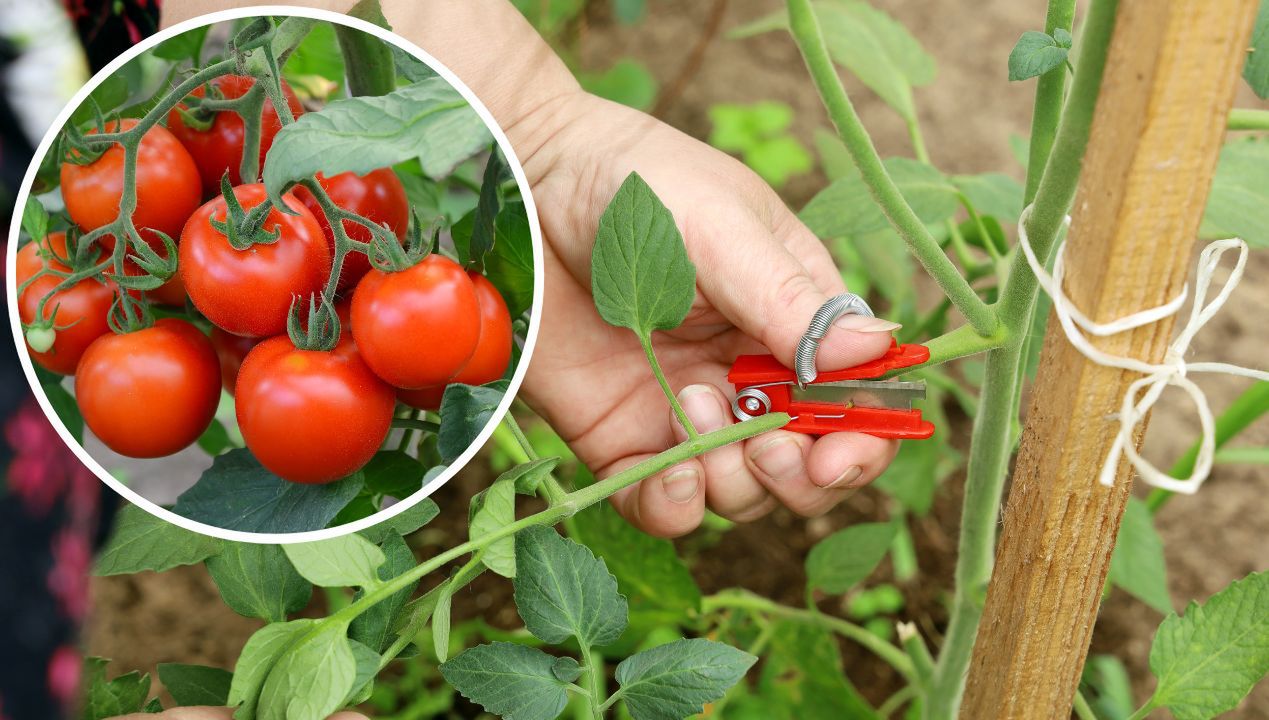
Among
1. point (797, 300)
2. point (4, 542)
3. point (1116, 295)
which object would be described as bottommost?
point (4, 542)

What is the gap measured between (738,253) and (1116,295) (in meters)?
0.30

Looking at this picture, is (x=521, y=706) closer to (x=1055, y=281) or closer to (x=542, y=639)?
(x=542, y=639)

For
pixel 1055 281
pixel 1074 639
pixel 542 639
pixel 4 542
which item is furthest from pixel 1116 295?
pixel 4 542

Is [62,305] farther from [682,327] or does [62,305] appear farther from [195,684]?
[682,327]

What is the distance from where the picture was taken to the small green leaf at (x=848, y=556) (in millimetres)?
1013

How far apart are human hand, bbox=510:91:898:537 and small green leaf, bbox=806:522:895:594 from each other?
0.23 metres

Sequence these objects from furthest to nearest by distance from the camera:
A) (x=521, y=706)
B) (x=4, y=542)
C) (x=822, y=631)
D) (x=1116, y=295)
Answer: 1. (x=822, y=631)
2. (x=4, y=542)
3. (x=521, y=706)
4. (x=1116, y=295)

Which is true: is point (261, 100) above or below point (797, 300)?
above

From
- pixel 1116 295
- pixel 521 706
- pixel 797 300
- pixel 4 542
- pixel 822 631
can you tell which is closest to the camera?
pixel 1116 295

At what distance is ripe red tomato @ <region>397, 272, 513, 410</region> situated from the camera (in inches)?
24.8

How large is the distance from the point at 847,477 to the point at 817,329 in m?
0.13

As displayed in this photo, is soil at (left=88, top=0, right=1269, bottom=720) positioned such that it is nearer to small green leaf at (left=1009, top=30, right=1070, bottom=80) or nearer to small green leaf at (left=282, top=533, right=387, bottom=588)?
small green leaf at (left=282, top=533, right=387, bottom=588)

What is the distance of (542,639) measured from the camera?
58 cm

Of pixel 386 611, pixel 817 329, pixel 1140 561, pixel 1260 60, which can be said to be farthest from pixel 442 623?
pixel 1140 561
